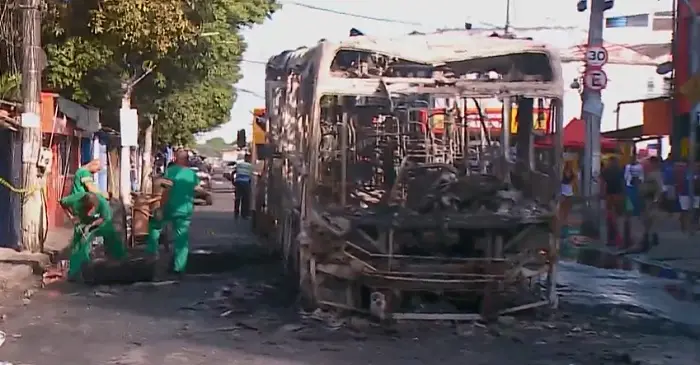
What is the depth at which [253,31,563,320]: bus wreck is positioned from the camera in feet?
38.8

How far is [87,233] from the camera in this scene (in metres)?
15.6

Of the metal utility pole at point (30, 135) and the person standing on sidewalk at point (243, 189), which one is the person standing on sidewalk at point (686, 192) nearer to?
the person standing on sidewalk at point (243, 189)

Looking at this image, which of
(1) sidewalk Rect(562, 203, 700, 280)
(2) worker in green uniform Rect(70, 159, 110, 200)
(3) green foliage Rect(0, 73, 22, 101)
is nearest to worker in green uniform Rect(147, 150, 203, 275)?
(2) worker in green uniform Rect(70, 159, 110, 200)

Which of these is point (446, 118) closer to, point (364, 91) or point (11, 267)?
point (364, 91)

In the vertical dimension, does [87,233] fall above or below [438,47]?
below

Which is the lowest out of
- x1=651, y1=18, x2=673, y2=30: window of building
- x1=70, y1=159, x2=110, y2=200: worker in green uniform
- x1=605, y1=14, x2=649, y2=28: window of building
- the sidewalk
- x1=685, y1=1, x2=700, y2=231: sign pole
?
the sidewalk

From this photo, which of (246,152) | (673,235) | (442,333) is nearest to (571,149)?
(246,152)

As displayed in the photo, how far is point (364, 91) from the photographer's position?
11906 mm

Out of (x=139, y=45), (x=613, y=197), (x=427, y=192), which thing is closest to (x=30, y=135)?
(x=139, y=45)

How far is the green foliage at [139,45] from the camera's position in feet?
66.2

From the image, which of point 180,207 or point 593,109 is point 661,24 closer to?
point 593,109

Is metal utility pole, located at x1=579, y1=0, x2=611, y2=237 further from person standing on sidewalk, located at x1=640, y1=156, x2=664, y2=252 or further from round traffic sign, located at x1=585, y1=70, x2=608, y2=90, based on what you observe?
person standing on sidewalk, located at x1=640, y1=156, x2=664, y2=252

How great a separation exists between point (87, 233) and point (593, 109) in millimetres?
12653

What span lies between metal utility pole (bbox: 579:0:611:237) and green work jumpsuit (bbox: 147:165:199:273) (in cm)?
1155
